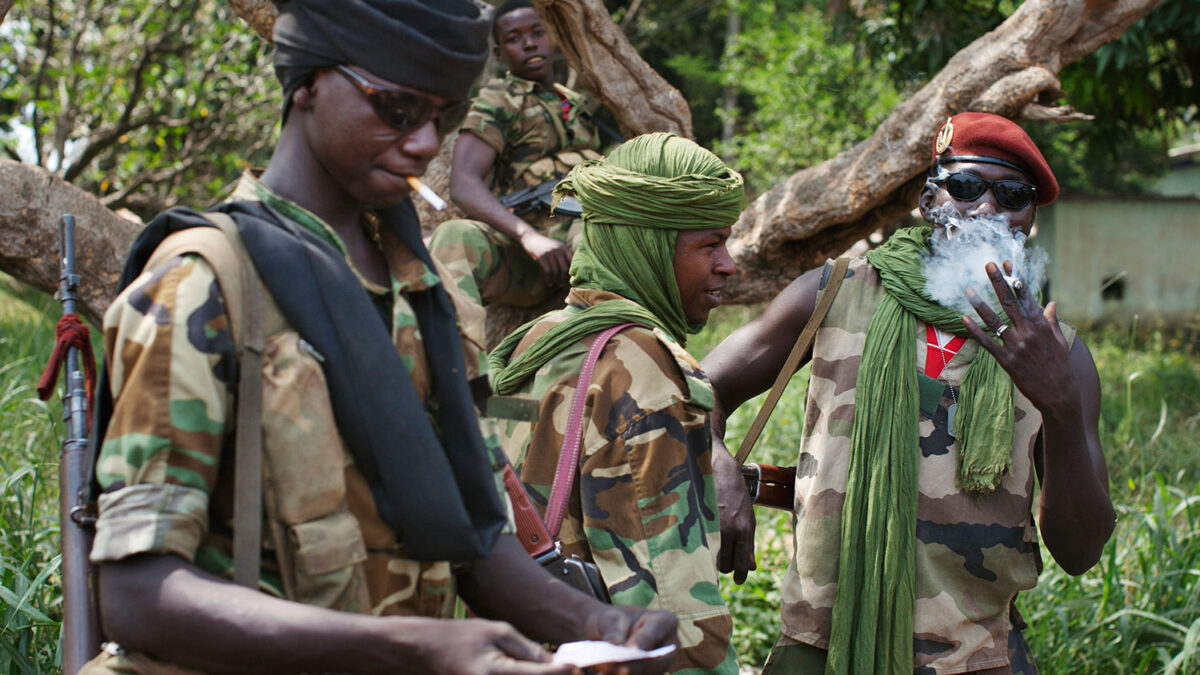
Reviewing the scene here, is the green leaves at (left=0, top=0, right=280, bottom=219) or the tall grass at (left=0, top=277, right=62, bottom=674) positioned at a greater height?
the green leaves at (left=0, top=0, right=280, bottom=219)

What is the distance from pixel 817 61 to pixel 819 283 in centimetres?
1137

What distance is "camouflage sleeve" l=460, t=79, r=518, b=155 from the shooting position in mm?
3785

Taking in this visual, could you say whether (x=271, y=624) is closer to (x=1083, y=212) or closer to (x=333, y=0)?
(x=333, y=0)

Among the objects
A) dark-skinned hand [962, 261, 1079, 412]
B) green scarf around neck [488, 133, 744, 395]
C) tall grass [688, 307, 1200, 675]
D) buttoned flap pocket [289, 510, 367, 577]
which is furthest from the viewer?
tall grass [688, 307, 1200, 675]

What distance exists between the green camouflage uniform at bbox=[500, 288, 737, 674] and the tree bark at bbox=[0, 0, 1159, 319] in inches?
98.7

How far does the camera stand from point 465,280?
348cm

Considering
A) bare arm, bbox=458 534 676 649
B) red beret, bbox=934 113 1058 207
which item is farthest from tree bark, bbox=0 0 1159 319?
bare arm, bbox=458 534 676 649

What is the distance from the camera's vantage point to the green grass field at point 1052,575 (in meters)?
3.06

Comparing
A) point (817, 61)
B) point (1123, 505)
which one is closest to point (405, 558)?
point (1123, 505)

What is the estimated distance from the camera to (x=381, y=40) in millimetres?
1362

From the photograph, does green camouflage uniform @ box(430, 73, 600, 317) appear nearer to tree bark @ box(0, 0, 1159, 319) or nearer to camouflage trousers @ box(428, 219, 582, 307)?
camouflage trousers @ box(428, 219, 582, 307)

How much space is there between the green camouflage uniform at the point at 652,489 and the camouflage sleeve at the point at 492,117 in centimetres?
187

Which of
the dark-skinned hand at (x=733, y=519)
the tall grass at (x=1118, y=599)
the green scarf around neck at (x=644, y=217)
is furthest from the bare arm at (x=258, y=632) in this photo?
the tall grass at (x=1118, y=599)

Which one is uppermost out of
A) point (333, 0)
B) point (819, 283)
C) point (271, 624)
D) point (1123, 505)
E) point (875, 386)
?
point (333, 0)
